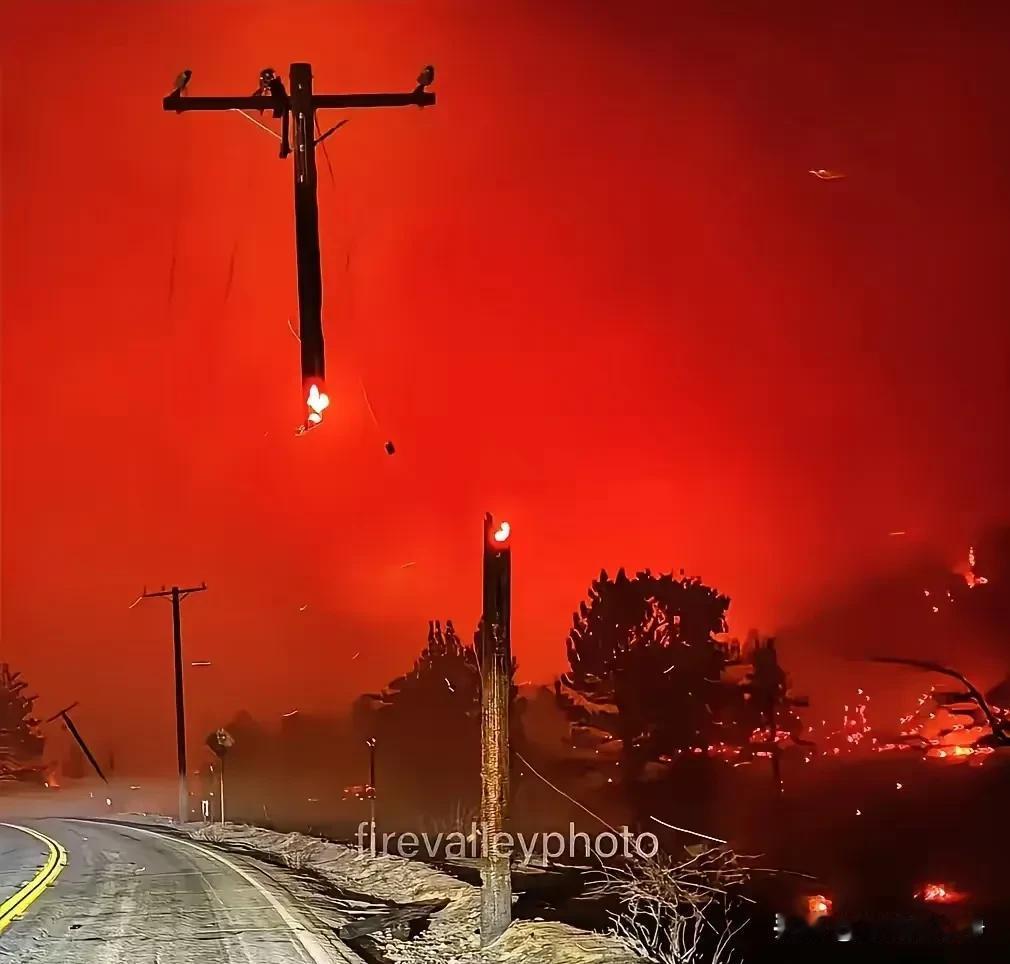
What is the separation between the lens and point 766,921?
23.3 ft

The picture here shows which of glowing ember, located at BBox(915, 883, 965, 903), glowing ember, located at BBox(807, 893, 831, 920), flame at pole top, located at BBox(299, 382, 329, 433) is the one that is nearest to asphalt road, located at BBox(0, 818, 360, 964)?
flame at pole top, located at BBox(299, 382, 329, 433)

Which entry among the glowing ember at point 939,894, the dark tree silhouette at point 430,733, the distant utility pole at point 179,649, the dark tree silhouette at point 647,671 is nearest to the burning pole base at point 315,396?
the distant utility pole at point 179,649

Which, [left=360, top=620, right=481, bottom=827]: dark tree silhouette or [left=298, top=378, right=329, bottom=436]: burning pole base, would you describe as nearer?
[left=298, top=378, right=329, bottom=436]: burning pole base

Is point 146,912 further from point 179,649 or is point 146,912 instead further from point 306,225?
point 306,225

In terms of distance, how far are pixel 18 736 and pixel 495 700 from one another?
471 cm

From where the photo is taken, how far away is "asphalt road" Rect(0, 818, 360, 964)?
449 cm

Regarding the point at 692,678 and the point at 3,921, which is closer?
the point at 3,921

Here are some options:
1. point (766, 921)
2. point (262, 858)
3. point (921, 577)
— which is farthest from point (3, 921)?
point (921, 577)

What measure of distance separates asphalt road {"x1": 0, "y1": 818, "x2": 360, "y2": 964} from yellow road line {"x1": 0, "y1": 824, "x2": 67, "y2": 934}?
0.05m

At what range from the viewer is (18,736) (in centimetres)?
733

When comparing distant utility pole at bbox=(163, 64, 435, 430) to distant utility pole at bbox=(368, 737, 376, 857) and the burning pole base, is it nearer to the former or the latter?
the burning pole base

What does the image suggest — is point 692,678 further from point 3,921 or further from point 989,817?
point 3,921

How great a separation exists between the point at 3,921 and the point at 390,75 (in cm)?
561

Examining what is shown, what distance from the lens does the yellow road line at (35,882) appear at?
528cm
